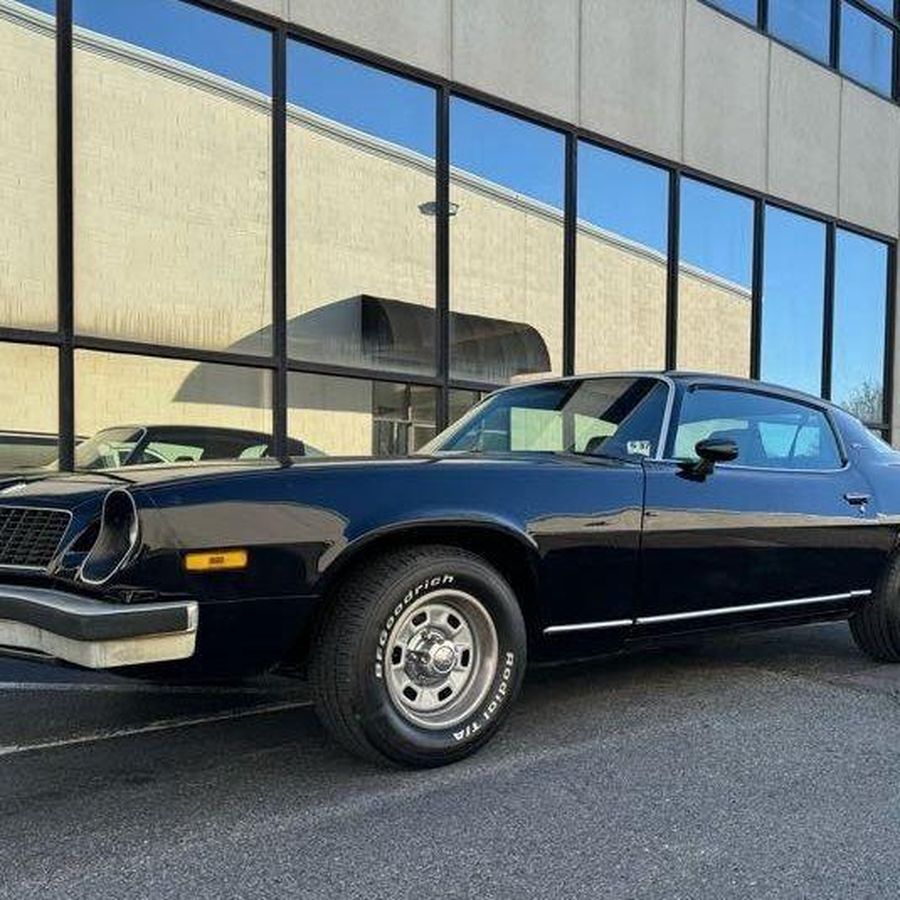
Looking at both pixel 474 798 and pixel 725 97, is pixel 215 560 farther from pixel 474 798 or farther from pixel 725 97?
pixel 725 97

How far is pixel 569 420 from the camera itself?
15.5 feet

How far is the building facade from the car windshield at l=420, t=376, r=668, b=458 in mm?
4124

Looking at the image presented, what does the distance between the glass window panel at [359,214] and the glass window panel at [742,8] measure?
5189mm

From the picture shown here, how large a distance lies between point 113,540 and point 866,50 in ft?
52.7

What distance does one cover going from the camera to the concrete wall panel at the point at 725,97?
1286cm

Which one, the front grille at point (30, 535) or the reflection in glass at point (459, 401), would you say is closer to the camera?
the front grille at point (30, 535)

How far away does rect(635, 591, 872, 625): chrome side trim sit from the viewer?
410 cm

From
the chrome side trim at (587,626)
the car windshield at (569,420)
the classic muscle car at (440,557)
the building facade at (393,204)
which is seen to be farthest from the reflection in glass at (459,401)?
the chrome side trim at (587,626)

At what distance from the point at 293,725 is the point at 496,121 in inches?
332

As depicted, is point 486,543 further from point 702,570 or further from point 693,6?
point 693,6

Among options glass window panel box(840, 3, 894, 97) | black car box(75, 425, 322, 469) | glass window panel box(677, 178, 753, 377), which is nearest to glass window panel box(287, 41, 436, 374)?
black car box(75, 425, 322, 469)

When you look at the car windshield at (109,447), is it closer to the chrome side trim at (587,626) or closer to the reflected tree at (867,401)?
the chrome side trim at (587,626)

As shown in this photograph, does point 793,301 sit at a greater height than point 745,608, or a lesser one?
greater

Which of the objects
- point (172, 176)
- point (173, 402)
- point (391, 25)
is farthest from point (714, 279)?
point (173, 402)
